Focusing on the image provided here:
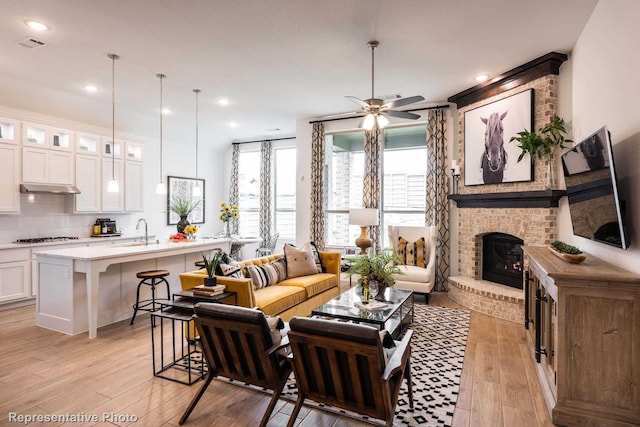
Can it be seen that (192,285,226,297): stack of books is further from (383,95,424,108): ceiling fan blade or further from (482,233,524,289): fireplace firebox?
(482,233,524,289): fireplace firebox

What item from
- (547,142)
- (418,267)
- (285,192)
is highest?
(547,142)

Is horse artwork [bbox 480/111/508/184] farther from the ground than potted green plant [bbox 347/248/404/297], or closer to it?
farther from the ground

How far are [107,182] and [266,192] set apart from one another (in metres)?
3.27

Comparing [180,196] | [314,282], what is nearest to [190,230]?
[314,282]

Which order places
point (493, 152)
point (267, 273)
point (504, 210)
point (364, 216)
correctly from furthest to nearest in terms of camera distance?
point (364, 216), point (493, 152), point (504, 210), point (267, 273)

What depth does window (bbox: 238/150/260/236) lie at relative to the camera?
890 cm

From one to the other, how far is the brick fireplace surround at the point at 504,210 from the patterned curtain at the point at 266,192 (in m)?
4.34

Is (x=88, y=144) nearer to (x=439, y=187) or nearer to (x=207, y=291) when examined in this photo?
(x=207, y=291)

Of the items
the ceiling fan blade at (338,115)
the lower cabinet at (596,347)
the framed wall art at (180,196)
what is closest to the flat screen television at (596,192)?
the lower cabinet at (596,347)

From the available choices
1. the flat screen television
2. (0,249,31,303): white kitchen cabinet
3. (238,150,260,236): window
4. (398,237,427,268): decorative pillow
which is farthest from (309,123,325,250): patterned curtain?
(0,249,31,303): white kitchen cabinet

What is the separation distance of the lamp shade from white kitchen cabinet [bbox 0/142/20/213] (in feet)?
16.3

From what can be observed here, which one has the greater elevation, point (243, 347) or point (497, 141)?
point (497, 141)

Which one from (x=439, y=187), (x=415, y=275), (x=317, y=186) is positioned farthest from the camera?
(x=317, y=186)

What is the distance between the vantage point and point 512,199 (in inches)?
188
